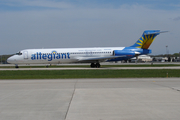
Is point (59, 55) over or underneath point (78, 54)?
underneath

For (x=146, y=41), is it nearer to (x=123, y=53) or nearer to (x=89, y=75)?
(x=123, y=53)

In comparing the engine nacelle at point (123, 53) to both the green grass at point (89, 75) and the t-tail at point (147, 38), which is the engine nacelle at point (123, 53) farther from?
the green grass at point (89, 75)

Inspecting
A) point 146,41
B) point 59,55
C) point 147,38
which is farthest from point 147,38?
point 59,55

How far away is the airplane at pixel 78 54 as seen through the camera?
124 feet

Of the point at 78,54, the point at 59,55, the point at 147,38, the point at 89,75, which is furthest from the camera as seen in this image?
the point at 147,38

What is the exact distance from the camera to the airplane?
1494 inches

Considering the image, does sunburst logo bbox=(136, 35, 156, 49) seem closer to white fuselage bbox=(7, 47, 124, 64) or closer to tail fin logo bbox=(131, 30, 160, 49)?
tail fin logo bbox=(131, 30, 160, 49)

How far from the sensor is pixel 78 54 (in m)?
38.5

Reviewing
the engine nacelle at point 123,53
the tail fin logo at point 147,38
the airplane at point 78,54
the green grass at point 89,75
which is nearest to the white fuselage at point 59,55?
the airplane at point 78,54
